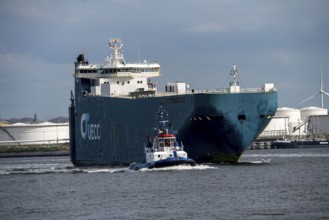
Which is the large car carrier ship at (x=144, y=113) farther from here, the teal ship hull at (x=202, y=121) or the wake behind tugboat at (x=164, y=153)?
the wake behind tugboat at (x=164, y=153)

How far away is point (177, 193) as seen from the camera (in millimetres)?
63062

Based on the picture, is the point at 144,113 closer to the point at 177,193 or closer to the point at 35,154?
the point at 177,193

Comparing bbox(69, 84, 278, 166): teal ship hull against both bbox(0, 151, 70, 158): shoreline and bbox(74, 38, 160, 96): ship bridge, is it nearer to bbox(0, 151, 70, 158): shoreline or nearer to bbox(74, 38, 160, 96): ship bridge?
bbox(74, 38, 160, 96): ship bridge

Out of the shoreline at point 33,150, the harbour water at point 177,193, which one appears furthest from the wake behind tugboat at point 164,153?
the shoreline at point 33,150

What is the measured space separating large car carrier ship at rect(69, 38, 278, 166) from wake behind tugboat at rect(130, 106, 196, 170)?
3.07 metres

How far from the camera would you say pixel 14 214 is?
185 ft

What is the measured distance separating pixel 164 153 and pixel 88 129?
80.3 feet

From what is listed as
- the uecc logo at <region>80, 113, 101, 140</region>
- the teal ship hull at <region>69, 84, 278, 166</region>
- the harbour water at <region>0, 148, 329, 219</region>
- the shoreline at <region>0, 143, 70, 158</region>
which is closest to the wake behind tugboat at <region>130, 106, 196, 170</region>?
the harbour water at <region>0, 148, 329, 219</region>

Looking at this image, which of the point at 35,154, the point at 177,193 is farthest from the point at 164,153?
the point at 35,154

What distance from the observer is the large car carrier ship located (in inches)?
3297

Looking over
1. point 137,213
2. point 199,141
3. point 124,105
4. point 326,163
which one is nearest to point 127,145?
point 124,105

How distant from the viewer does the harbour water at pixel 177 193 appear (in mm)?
53469

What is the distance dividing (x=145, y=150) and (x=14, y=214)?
2769 centimetres

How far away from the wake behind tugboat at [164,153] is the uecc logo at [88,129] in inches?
739
